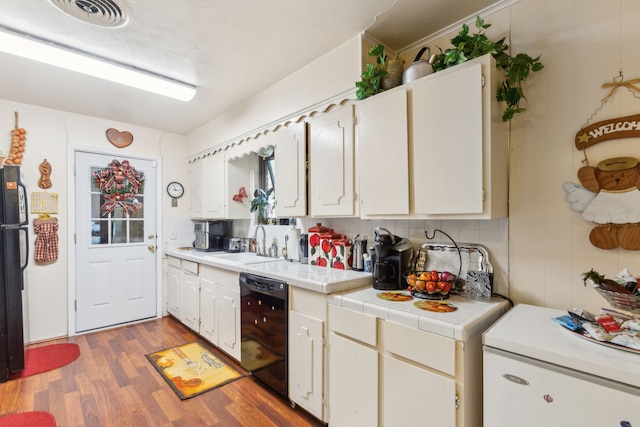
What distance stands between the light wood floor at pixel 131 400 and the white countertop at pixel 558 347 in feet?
4.42

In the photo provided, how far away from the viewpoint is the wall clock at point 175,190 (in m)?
4.12

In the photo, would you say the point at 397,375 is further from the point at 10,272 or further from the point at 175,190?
the point at 175,190

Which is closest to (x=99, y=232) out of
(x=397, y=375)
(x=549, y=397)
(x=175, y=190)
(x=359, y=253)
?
(x=175, y=190)

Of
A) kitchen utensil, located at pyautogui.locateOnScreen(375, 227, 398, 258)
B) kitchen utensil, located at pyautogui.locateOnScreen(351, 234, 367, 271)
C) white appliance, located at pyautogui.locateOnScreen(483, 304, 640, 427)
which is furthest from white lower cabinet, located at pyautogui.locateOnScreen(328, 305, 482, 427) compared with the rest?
kitchen utensil, located at pyautogui.locateOnScreen(351, 234, 367, 271)

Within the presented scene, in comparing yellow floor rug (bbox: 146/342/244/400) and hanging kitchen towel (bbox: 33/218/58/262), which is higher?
hanging kitchen towel (bbox: 33/218/58/262)

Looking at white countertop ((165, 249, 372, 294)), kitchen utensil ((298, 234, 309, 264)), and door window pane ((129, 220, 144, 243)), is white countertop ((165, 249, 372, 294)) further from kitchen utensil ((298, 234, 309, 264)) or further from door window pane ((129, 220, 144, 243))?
door window pane ((129, 220, 144, 243))

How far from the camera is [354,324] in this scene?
1.64 m

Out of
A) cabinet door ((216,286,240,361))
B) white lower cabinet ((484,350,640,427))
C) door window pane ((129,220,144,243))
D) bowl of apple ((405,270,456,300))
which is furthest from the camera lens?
door window pane ((129,220,144,243))

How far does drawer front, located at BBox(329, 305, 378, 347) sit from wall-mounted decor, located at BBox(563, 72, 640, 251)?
44.8 inches

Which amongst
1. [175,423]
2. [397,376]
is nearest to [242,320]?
[175,423]

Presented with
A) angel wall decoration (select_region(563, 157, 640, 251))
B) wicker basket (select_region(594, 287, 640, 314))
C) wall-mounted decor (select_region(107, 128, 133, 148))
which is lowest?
wicker basket (select_region(594, 287, 640, 314))

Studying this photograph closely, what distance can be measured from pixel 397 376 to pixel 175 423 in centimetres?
148

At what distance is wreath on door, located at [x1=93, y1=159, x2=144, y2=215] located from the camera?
3613 millimetres

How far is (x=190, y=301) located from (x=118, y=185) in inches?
68.2
